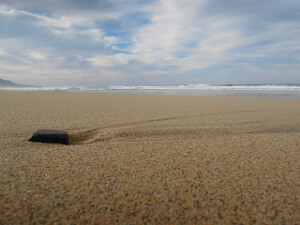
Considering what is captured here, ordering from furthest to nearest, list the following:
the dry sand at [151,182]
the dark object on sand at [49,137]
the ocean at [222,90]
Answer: the ocean at [222,90] < the dark object on sand at [49,137] < the dry sand at [151,182]

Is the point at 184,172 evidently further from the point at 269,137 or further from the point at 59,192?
the point at 269,137

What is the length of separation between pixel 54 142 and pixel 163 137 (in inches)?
34.7

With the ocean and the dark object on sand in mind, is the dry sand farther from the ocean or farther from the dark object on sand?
the ocean

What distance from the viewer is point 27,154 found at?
1.20 metres

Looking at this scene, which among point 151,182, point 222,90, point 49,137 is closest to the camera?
point 151,182

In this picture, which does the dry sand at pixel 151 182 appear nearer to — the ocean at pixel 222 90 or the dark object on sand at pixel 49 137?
the dark object on sand at pixel 49 137

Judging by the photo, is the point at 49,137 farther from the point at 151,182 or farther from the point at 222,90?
the point at 222,90

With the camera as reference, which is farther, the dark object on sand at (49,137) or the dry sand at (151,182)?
the dark object on sand at (49,137)

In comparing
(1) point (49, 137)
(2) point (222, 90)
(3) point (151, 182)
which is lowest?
(3) point (151, 182)

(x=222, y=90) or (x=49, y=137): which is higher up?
(x=222, y=90)

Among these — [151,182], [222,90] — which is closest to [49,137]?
[151,182]

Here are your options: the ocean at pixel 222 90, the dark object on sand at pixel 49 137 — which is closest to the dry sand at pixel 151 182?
the dark object on sand at pixel 49 137

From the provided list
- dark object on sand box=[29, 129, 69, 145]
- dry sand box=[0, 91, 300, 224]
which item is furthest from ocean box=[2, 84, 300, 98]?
dark object on sand box=[29, 129, 69, 145]

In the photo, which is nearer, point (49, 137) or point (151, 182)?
point (151, 182)
